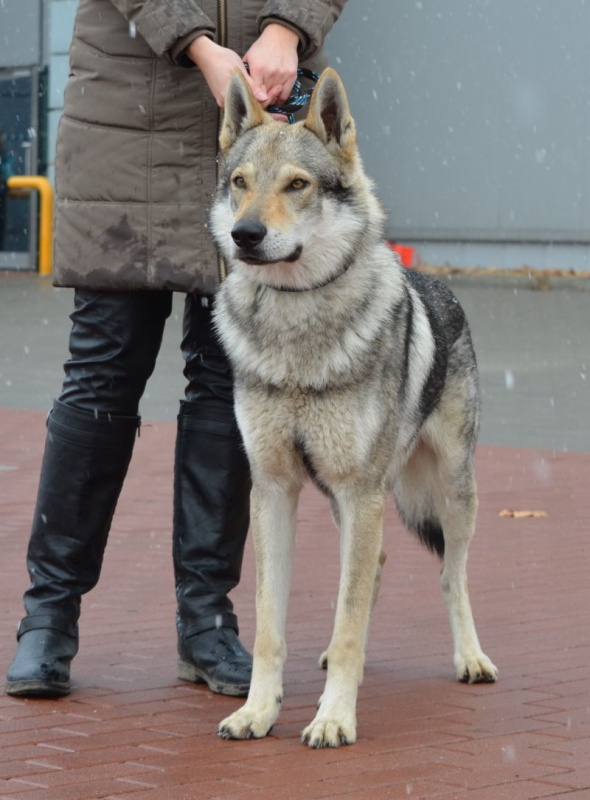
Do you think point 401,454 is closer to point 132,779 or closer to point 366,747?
point 366,747

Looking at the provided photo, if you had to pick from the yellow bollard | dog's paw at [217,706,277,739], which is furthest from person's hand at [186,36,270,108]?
the yellow bollard

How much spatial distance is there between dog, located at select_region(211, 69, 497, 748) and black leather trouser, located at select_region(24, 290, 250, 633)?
357 millimetres

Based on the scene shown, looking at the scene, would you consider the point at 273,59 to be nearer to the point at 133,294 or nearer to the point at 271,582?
the point at 133,294

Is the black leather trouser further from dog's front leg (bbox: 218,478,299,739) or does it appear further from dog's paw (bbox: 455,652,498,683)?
dog's paw (bbox: 455,652,498,683)

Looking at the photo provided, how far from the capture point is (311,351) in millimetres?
3861

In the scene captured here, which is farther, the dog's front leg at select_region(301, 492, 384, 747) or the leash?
the leash

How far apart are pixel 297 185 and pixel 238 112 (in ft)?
1.06

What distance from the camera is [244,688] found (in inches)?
163

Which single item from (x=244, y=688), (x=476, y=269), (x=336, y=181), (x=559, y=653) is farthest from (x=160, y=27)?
(x=476, y=269)

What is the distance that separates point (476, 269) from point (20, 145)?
301 inches

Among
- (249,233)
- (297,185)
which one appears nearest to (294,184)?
(297,185)

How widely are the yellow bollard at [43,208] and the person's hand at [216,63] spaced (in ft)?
59.1

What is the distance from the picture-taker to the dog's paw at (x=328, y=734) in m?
3.66

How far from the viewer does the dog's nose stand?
3646mm
